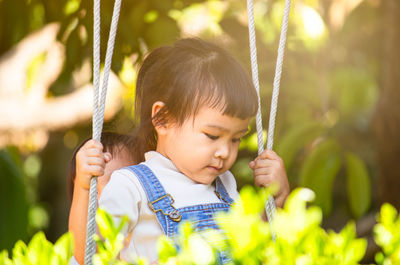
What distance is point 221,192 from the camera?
1.29m

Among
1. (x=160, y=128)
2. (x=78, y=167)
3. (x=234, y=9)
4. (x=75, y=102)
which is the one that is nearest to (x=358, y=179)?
(x=234, y=9)

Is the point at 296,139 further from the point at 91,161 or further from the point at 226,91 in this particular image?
the point at 91,161

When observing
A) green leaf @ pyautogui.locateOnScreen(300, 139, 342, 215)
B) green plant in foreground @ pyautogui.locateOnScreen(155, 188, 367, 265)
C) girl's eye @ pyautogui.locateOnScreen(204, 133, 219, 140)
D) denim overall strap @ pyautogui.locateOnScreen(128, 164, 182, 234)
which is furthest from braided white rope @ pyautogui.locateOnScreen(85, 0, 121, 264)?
green leaf @ pyautogui.locateOnScreen(300, 139, 342, 215)

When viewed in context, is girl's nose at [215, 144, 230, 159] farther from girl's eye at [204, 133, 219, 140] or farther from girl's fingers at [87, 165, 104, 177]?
girl's fingers at [87, 165, 104, 177]

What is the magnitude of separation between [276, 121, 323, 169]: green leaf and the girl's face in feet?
3.46

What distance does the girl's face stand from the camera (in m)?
1.18

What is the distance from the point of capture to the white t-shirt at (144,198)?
3.63 feet

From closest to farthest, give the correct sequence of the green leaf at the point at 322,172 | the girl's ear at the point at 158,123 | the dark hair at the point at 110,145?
1. the girl's ear at the point at 158,123
2. the dark hair at the point at 110,145
3. the green leaf at the point at 322,172

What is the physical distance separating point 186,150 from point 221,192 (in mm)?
159

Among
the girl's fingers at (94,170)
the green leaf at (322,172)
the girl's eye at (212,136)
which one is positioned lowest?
the girl's fingers at (94,170)

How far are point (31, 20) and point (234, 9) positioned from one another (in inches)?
33.5

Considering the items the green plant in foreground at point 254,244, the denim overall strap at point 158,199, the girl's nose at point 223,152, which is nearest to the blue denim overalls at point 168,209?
the denim overall strap at point 158,199

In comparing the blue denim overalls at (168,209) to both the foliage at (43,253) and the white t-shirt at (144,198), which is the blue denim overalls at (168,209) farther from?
the foliage at (43,253)

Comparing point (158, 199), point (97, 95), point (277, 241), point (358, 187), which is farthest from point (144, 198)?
point (358, 187)
